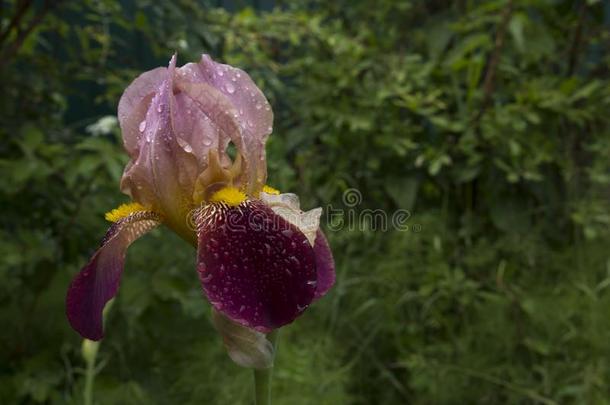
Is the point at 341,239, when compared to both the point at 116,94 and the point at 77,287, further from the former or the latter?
the point at 77,287

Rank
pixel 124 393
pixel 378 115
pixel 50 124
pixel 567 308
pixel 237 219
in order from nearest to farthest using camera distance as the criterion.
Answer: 1. pixel 237 219
2. pixel 124 393
3. pixel 567 308
4. pixel 50 124
5. pixel 378 115

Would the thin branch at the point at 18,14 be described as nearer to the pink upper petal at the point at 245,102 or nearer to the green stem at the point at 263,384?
the pink upper petal at the point at 245,102

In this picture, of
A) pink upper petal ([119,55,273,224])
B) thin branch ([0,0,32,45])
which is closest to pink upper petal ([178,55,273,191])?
pink upper petal ([119,55,273,224])

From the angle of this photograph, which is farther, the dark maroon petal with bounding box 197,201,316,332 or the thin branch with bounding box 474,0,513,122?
the thin branch with bounding box 474,0,513,122

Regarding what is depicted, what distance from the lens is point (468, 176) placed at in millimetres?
2354

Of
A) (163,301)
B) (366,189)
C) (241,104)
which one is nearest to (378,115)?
(366,189)

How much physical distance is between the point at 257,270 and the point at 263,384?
0.10 m

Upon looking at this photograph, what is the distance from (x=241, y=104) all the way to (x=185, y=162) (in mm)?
92

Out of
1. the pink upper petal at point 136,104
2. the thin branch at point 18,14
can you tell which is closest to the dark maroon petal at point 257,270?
the pink upper petal at point 136,104

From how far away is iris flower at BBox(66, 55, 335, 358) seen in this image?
578 millimetres
